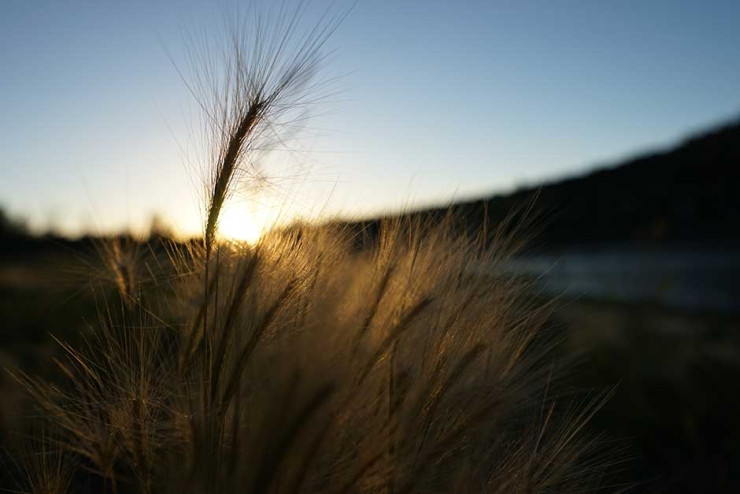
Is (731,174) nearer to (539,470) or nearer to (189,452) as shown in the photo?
(539,470)

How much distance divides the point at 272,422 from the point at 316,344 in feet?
0.32

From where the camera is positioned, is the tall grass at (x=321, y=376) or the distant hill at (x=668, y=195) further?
the distant hill at (x=668, y=195)

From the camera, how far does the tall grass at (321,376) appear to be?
66 centimetres

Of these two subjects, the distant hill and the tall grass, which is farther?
the distant hill

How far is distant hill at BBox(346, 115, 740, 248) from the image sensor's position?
3.54 meters

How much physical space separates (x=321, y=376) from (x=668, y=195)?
368 cm

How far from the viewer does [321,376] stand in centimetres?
61

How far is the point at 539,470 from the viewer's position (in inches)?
33.3

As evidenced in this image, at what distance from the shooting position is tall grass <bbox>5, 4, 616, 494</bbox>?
0.66 metres

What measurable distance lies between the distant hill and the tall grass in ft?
8.42

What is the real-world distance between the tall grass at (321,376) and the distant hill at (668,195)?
8.42 ft

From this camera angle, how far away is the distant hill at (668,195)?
354 cm

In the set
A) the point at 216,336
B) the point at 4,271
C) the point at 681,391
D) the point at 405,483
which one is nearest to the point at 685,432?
the point at 681,391

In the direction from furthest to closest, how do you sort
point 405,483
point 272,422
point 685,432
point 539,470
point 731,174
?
1. point 731,174
2. point 685,432
3. point 539,470
4. point 405,483
5. point 272,422
